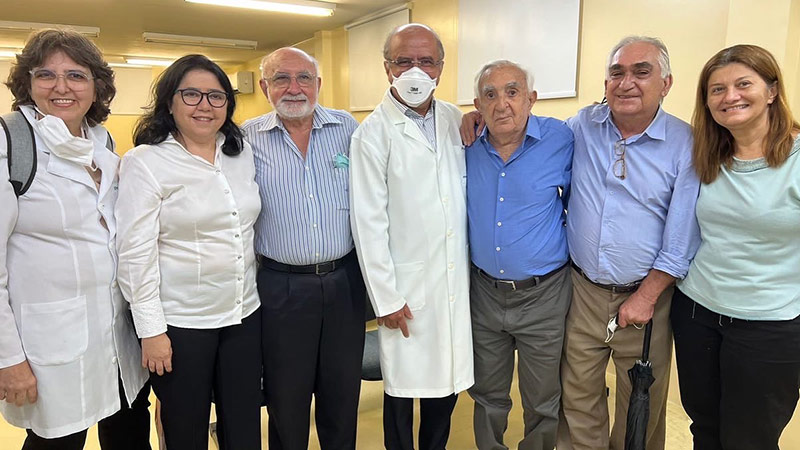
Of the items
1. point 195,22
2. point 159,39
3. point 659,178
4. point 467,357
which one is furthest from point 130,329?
point 159,39

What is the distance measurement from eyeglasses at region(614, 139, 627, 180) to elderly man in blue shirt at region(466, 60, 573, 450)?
19 cm

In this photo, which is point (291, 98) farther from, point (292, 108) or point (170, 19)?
point (170, 19)

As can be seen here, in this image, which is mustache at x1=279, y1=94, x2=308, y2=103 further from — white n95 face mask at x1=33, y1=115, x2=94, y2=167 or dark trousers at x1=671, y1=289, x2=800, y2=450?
dark trousers at x1=671, y1=289, x2=800, y2=450

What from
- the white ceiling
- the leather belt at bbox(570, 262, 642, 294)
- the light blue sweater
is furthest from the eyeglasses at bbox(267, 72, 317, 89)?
the white ceiling

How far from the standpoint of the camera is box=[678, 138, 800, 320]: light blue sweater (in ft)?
5.06

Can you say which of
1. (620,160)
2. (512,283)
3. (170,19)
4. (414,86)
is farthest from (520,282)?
(170,19)

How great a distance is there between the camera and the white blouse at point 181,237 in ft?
5.18

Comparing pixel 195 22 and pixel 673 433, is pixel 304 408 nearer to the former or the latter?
pixel 673 433

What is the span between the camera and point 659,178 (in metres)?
1.82

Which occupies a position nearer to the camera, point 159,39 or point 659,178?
point 659,178

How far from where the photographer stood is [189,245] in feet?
5.43

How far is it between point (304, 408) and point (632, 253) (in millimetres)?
1311

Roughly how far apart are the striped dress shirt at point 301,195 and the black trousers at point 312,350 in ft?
0.32

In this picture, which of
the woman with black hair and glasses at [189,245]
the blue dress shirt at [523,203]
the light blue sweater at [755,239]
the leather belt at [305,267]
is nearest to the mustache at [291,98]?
the woman with black hair and glasses at [189,245]
